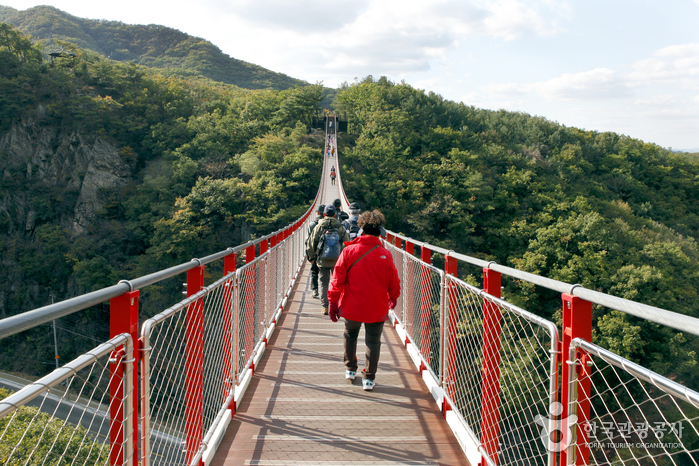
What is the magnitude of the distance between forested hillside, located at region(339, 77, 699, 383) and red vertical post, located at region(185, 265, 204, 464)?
69.7ft

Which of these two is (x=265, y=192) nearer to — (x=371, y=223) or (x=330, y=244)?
(x=330, y=244)

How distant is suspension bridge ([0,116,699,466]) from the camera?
1.26 meters

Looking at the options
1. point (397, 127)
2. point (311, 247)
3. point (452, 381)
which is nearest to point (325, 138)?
point (397, 127)

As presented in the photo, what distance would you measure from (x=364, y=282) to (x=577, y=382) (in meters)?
1.92

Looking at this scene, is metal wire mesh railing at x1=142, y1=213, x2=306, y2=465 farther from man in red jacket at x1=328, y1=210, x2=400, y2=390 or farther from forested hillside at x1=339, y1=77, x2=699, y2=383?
forested hillside at x1=339, y1=77, x2=699, y2=383

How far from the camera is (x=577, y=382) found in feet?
4.78

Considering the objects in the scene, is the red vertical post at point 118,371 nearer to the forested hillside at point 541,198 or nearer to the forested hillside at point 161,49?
the forested hillside at point 541,198

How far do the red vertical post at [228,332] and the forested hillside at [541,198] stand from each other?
20643 millimetres

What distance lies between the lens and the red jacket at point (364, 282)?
127 inches

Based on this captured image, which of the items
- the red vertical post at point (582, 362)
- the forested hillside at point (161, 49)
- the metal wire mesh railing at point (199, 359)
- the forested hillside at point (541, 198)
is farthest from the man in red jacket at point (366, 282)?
the forested hillside at point (161, 49)

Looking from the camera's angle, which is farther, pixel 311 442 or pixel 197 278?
pixel 311 442

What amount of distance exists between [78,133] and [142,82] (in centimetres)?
930

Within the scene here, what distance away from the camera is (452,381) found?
301 centimetres

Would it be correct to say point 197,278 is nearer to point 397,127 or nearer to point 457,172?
point 457,172
